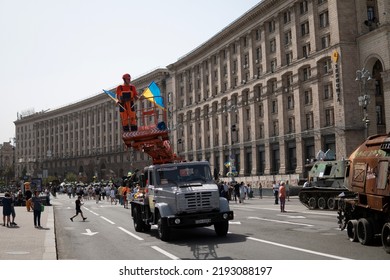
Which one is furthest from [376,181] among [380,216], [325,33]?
[325,33]

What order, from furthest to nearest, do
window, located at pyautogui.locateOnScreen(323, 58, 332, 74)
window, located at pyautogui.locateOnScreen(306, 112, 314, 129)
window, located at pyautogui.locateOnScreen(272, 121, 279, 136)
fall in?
window, located at pyautogui.locateOnScreen(272, 121, 279, 136), window, located at pyautogui.locateOnScreen(306, 112, 314, 129), window, located at pyautogui.locateOnScreen(323, 58, 332, 74)

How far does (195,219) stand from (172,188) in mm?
1337

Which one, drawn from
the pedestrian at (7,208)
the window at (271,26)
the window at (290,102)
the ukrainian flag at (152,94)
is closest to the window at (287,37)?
the window at (271,26)

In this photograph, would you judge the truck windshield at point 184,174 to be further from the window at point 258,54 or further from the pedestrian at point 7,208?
the window at point 258,54

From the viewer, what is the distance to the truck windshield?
1584 centimetres

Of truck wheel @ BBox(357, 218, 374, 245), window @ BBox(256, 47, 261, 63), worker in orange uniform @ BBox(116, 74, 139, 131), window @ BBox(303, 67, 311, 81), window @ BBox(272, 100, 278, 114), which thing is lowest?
truck wheel @ BBox(357, 218, 374, 245)

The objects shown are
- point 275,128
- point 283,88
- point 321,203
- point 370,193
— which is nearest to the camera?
point 370,193

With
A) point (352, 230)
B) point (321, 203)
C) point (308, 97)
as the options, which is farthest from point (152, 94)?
point (308, 97)

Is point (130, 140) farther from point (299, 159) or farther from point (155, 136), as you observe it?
point (299, 159)

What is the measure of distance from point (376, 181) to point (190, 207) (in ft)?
19.2

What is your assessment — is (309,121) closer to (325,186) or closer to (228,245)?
(325,186)

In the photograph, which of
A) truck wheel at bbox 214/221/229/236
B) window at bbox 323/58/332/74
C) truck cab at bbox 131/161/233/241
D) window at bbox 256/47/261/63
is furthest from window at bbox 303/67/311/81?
truck wheel at bbox 214/221/229/236

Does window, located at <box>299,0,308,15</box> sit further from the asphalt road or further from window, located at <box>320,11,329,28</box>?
the asphalt road

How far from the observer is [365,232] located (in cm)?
1323
